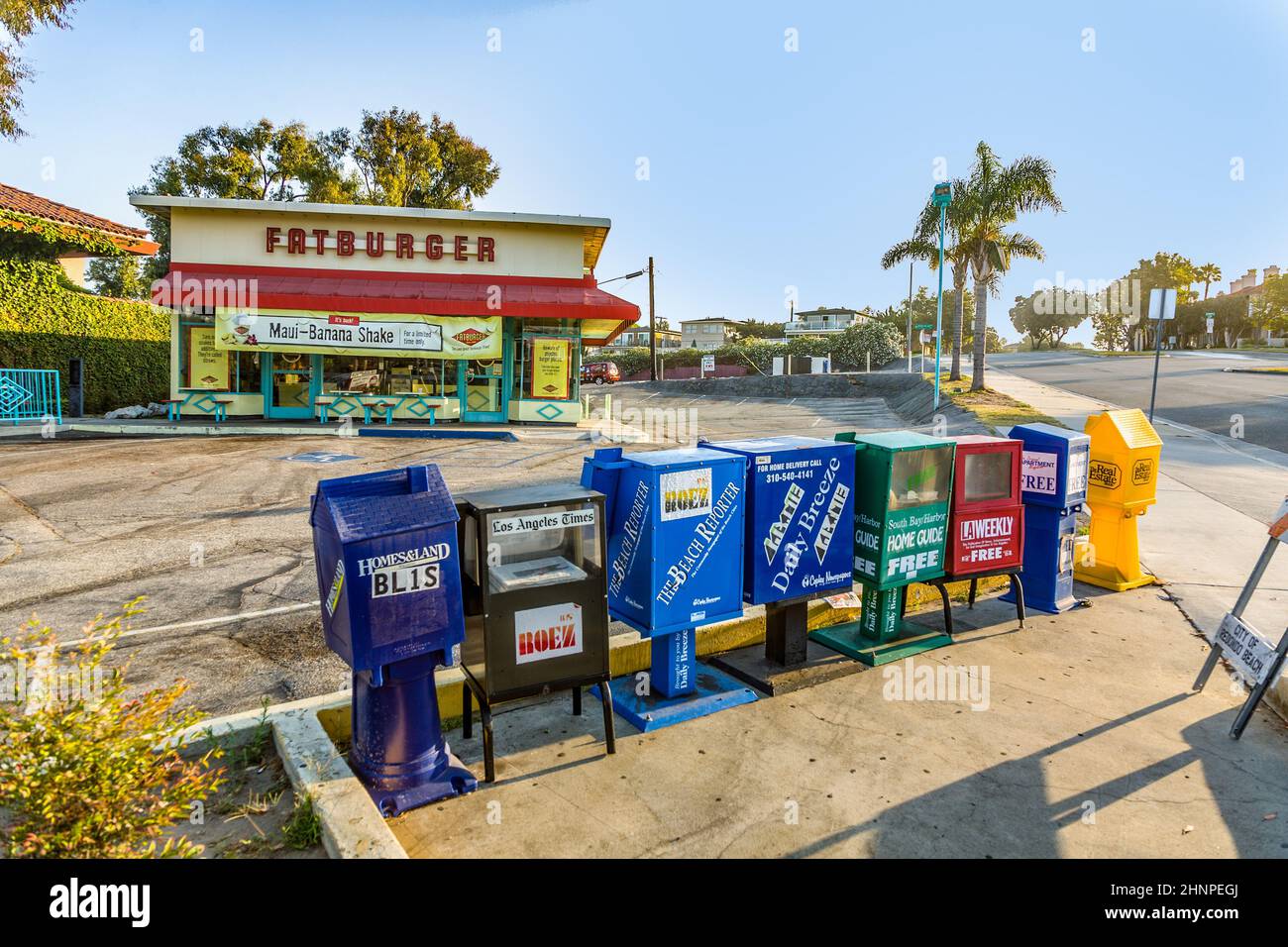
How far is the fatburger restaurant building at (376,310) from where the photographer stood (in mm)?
21094

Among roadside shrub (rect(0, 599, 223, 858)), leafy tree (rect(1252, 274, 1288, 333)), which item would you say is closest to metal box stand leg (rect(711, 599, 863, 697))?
roadside shrub (rect(0, 599, 223, 858))

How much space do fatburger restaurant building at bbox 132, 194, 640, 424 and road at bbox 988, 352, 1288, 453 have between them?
50.7 feet

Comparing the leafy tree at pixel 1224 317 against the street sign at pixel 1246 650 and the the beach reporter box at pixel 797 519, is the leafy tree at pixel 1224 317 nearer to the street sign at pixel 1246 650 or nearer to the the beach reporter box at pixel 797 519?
the street sign at pixel 1246 650

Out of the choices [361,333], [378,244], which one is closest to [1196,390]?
[361,333]

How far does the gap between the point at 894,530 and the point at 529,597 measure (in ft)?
9.12

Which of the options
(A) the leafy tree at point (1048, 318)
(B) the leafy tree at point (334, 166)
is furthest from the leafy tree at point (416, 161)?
(A) the leafy tree at point (1048, 318)

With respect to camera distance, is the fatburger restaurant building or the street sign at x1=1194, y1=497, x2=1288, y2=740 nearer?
the street sign at x1=1194, y1=497, x2=1288, y2=740

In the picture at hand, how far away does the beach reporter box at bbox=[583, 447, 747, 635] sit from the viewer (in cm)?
454

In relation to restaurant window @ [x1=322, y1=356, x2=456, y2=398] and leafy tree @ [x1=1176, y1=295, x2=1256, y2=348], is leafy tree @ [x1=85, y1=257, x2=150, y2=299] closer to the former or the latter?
restaurant window @ [x1=322, y1=356, x2=456, y2=398]

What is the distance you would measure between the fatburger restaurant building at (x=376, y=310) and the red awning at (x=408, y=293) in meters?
A: 0.04

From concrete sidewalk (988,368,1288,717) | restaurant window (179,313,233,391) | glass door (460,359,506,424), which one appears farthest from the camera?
glass door (460,359,506,424)

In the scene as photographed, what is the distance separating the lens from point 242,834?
133 inches

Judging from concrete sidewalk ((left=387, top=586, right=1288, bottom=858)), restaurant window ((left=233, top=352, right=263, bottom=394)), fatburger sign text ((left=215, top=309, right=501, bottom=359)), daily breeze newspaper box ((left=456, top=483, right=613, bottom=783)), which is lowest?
concrete sidewalk ((left=387, top=586, right=1288, bottom=858))
